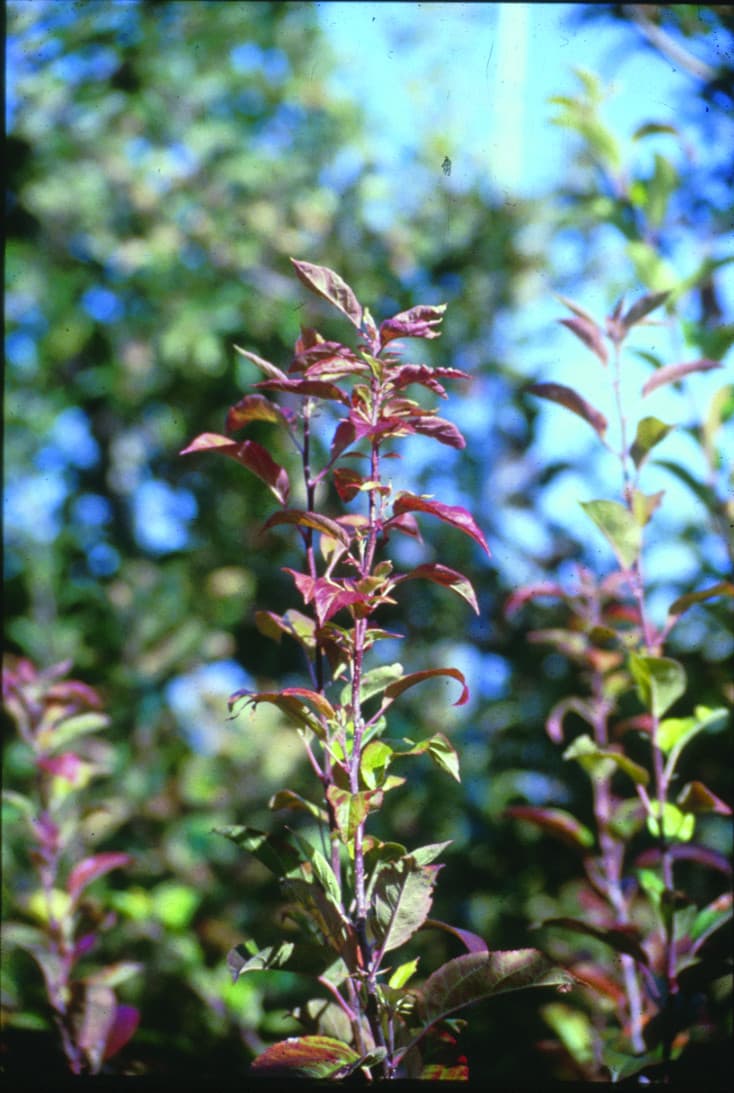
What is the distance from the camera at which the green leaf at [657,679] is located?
0.85 meters

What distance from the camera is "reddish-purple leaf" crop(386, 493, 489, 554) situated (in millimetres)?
647

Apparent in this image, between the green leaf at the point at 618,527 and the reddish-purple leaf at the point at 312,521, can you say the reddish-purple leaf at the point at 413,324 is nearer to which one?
the reddish-purple leaf at the point at 312,521

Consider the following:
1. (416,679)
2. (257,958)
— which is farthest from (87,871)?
(416,679)

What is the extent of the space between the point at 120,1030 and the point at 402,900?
1.43 ft

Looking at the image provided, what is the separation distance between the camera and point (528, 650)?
6.86 ft

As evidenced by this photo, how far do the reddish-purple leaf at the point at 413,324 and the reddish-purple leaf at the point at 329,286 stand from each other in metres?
0.03

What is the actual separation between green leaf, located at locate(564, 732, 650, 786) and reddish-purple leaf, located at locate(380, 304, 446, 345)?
0.43 m

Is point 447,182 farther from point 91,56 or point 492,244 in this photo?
point 91,56

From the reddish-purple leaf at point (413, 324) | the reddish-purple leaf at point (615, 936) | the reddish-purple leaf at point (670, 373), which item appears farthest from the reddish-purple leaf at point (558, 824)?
the reddish-purple leaf at point (413, 324)

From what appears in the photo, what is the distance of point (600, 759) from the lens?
3.17 ft

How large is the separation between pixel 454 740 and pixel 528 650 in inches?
10.9

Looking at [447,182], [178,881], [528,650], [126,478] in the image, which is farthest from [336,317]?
[178,881]

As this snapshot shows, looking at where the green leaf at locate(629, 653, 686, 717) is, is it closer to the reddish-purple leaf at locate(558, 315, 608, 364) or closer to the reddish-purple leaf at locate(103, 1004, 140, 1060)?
the reddish-purple leaf at locate(558, 315, 608, 364)

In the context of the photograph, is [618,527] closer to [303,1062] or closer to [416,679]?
[416,679]
